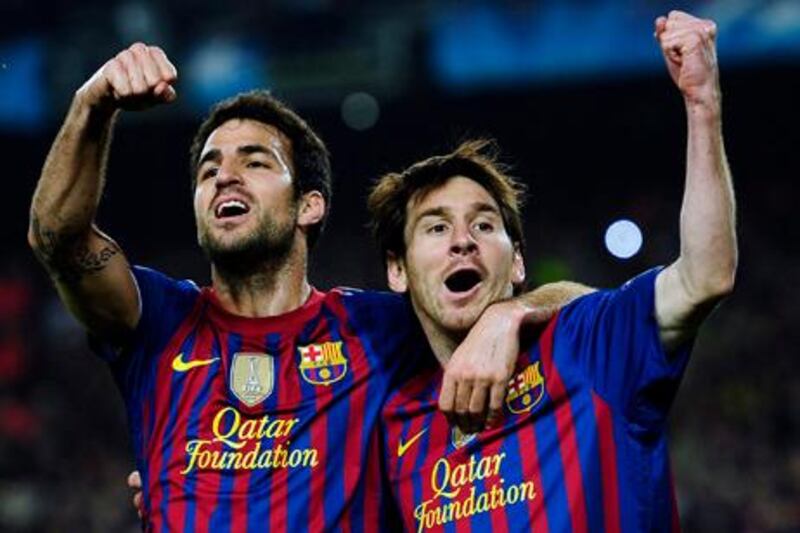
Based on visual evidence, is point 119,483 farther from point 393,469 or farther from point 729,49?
point 393,469

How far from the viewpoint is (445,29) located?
12617mm

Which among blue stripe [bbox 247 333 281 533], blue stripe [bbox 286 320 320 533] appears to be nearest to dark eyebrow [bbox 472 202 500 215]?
blue stripe [bbox 286 320 320 533]

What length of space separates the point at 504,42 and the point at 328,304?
29.2 ft

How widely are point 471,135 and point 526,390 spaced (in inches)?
396

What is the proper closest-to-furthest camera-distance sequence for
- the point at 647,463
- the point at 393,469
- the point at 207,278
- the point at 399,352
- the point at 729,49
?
the point at 647,463
the point at 393,469
the point at 399,352
the point at 729,49
the point at 207,278

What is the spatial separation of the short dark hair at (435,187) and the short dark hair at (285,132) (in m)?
0.20

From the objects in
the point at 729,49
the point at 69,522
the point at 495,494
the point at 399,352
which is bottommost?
the point at 69,522

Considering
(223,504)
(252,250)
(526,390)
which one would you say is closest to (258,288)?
(252,250)

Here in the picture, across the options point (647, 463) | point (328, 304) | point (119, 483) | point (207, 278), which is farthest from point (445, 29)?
point (647, 463)

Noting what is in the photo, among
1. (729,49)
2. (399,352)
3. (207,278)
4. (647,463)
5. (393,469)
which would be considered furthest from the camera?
(207,278)

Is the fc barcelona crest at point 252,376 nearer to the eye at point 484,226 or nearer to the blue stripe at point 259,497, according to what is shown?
the blue stripe at point 259,497

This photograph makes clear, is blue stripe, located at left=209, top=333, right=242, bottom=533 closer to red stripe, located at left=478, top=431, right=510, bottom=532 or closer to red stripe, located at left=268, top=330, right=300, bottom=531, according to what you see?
red stripe, located at left=268, top=330, right=300, bottom=531

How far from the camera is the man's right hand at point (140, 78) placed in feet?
10.9

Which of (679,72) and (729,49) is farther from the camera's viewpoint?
(729,49)
